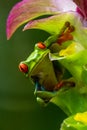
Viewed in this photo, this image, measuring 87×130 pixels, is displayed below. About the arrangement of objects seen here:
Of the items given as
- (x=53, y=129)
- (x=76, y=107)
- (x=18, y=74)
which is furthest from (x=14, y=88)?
(x=76, y=107)

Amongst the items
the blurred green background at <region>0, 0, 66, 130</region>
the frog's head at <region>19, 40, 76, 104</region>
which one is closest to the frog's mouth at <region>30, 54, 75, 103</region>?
the frog's head at <region>19, 40, 76, 104</region>

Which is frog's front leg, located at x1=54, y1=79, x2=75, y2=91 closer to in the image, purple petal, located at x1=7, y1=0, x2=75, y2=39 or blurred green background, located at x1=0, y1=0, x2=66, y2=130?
purple petal, located at x1=7, y1=0, x2=75, y2=39

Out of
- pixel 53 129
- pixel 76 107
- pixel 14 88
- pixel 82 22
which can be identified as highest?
pixel 82 22

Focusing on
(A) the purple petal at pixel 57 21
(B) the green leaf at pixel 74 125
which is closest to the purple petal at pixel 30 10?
(A) the purple petal at pixel 57 21

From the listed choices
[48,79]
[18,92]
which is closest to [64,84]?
[48,79]

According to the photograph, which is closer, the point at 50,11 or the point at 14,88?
the point at 50,11

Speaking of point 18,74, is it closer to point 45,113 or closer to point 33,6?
point 45,113

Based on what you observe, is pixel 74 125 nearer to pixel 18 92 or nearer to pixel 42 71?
pixel 42 71
